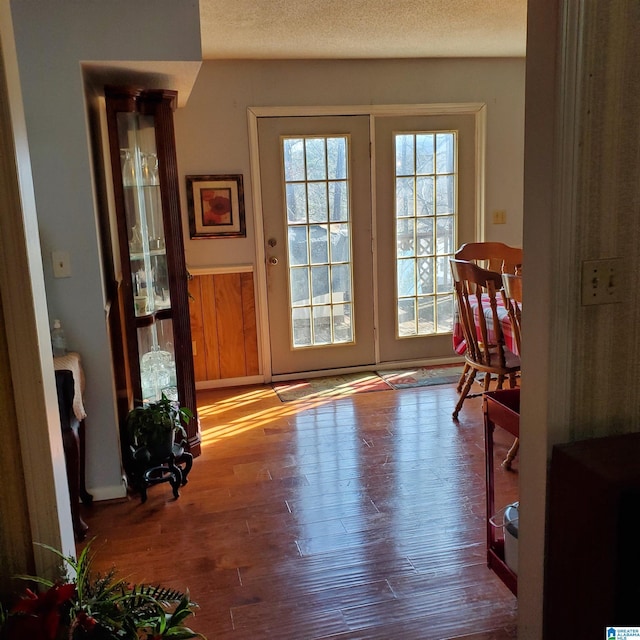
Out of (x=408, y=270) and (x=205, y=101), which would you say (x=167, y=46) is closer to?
(x=205, y=101)

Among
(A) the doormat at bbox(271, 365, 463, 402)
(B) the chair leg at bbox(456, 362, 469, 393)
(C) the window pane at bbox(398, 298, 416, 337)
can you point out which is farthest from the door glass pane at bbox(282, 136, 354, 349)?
(B) the chair leg at bbox(456, 362, 469, 393)

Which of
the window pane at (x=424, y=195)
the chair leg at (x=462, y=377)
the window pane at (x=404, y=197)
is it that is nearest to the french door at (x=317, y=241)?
the window pane at (x=404, y=197)

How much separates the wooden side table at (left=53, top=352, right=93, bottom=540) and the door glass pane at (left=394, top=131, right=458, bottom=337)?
9.08 ft

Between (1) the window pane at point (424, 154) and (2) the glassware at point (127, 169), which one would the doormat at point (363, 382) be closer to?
(1) the window pane at point (424, 154)

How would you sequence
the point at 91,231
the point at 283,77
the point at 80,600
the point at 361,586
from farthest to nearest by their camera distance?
the point at 283,77, the point at 91,231, the point at 361,586, the point at 80,600

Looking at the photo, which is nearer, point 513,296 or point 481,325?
point 513,296

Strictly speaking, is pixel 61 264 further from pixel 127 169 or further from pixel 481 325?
pixel 481 325

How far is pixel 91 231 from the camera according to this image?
2668mm

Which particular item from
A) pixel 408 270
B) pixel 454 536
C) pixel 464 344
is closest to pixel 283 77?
pixel 408 270

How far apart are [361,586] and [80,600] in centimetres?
111

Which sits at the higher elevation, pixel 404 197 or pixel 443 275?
pixel 404 197

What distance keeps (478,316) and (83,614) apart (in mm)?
2577

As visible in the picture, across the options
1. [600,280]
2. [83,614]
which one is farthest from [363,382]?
[83,614]

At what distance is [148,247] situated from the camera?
308 cm
